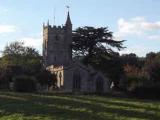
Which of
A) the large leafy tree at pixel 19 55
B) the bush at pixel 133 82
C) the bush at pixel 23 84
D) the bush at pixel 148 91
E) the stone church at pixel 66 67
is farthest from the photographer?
the stone church at pixel 66 67

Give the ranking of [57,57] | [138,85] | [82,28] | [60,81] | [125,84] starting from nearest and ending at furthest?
1. [138,85]
2. [125,84]
3. [60,81]
4. [82,28]
5. [57,57]

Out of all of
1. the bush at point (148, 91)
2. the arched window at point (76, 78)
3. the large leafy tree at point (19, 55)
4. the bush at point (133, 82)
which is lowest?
the bush at point (148, 91)

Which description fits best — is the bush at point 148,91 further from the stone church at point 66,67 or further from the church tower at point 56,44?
the church tower at point 56,44

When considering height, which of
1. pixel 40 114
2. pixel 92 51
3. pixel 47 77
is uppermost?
pixel 92 51

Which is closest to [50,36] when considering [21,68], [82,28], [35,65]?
[82,28]

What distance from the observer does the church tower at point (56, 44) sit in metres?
135

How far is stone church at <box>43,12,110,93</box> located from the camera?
108562 mm

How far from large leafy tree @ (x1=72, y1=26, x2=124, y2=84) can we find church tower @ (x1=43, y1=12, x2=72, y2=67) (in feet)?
53.3

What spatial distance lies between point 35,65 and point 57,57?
39.4 m

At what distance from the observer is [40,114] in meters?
28.4

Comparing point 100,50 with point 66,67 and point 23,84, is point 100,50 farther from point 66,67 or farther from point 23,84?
point 23,84

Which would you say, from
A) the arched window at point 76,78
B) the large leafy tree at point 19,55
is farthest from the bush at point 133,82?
the arched window at point 76,78

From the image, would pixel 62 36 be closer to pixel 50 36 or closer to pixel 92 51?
pixel 50 36

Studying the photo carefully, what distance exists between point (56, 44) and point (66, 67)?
93.7 feet
